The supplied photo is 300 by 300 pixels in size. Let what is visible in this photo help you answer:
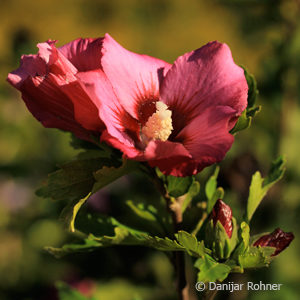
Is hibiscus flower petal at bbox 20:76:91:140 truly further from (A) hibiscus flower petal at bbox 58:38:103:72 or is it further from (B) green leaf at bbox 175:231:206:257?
(B) green leaf at bbox 175:231:206:257

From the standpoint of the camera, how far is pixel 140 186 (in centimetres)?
168

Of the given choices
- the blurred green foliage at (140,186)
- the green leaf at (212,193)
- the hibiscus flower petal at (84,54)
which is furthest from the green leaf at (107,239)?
the blurred green foliage at (140,186)

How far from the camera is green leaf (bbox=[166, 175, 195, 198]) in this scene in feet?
2.23

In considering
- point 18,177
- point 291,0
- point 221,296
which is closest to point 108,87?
point 221,296

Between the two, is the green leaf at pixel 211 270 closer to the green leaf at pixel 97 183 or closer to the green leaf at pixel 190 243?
the green leaf at pixel 190 243

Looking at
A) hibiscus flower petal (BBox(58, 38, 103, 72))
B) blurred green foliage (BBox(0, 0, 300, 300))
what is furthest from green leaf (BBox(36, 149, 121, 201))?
blurred green foliage (BBox(0, 0, 300, 300))

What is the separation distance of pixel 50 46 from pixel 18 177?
5.08 ft

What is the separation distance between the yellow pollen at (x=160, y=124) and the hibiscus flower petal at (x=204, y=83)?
0.06 feet

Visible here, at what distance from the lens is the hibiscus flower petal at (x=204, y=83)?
0.64 m

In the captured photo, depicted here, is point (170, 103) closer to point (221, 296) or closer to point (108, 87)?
point (108, 87)

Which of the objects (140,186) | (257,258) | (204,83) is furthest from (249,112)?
(140,186)

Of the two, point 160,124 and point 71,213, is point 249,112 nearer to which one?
point 160,124

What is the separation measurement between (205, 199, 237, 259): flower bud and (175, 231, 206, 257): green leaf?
37 mm

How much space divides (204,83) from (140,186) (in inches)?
41.2
